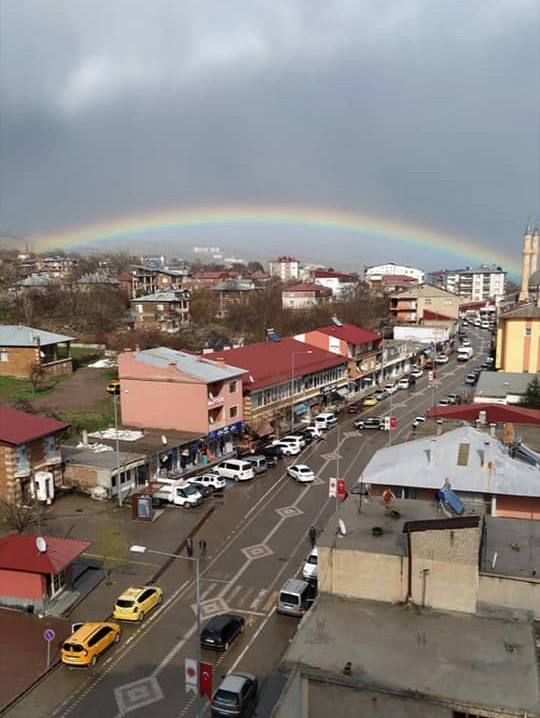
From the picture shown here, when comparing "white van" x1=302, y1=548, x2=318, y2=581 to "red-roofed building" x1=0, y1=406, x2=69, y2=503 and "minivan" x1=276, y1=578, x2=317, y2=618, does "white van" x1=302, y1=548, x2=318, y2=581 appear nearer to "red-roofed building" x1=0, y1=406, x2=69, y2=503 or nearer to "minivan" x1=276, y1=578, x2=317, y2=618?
"minivan" x1=276, y1=578, x2=317, y2=618

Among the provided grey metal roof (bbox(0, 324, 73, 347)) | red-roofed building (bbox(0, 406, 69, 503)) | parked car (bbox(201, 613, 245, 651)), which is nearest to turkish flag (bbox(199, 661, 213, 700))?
parked car (bbox(201, 613, 245, 651))

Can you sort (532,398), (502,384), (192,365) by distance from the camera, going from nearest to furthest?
(192,365) < (532,398) < (502,384)

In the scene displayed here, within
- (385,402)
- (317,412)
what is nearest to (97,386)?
(317,412)

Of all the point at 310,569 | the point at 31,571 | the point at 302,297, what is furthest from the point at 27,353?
the point at 302,297

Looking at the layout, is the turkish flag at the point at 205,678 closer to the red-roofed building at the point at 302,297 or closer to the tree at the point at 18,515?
the tree at the point at 18,515

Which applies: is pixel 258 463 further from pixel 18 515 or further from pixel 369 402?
pixel 369 402

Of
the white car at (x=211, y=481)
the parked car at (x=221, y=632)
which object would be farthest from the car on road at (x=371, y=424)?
the parked car at (x=221, y=632)

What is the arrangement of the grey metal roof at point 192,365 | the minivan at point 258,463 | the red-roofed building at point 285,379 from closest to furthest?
the minivan at point 258,463 < the grey metal roof at point 192,365 < the red-roofed building at point 285,379
